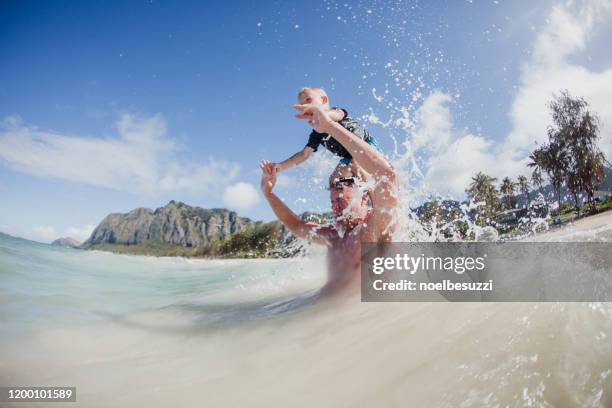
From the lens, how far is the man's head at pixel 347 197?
3.32 meters

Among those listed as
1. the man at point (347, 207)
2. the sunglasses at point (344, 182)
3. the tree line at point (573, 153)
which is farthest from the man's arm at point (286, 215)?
the tree line at point (573, 153)

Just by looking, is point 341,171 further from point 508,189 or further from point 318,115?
point 508,189

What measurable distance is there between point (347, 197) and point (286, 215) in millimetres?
797

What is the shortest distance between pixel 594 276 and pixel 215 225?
664ft

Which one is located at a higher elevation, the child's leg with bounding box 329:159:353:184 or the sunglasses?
the child's leg with bounding box 329:159:353:184

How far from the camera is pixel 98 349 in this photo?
7.90 ft

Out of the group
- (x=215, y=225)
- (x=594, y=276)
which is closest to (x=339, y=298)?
(x=594, y=276)

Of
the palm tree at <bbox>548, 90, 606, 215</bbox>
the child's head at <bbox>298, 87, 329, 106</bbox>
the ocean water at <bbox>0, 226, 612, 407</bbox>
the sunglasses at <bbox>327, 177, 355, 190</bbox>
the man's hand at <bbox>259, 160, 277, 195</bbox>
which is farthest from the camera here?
the palm tree at <bbox>548, 90, 606, 215</bbox>

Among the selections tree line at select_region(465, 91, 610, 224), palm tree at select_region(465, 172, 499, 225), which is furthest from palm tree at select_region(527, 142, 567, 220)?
palm tree at select_region(465, 172, 499, 225)

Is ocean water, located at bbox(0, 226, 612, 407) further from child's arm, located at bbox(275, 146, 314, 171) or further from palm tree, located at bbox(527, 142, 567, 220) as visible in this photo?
palm tree, located at bbox(527, 142, 567, 220)

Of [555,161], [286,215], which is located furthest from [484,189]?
[286,215]

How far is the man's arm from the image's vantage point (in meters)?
3.64

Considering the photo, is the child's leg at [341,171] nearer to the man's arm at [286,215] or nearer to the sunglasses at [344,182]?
the sunglasses at [344,182]

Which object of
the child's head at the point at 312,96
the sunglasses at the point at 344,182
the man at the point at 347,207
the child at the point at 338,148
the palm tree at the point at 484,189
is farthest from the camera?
the palm tree at the point at 484,189
